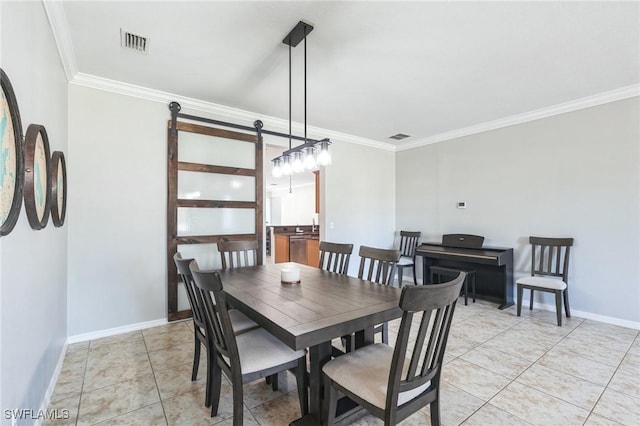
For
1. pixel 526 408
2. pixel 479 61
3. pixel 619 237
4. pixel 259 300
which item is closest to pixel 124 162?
pixel 259 300

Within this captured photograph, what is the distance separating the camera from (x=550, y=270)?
148 inches

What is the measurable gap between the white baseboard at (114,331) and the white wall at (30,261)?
0.46 metres

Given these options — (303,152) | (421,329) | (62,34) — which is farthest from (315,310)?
(62,34)

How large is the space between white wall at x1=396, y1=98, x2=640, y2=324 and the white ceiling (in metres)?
0.43

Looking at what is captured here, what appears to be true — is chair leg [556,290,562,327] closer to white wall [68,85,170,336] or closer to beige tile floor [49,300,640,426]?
beige tile floor [49,300,640,426]

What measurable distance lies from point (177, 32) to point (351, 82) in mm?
1693

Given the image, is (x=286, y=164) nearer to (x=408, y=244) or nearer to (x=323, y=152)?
(x=323, y=152)

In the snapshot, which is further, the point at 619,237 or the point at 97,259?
the point at 619,237

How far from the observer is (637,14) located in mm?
2086

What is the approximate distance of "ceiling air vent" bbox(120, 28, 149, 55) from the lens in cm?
233

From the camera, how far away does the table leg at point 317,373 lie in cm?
165

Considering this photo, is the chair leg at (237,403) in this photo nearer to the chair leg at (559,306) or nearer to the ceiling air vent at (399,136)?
the chair leg at (559,306)

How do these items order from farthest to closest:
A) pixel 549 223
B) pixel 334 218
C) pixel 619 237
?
pixel 334 218 < pixel 549 223 < pixel 619 237

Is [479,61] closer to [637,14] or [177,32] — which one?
[637,14]
